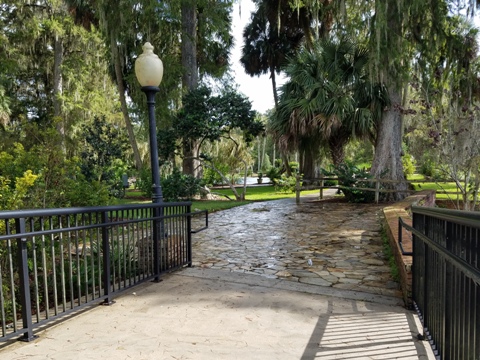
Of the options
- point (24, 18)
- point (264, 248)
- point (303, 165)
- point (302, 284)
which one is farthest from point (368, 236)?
point (24, 18)

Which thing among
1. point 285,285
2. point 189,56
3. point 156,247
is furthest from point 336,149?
point 156,247

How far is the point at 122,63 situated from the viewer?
53.0ft

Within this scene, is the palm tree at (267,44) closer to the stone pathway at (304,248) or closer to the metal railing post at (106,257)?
the stone pathway at (304,248)

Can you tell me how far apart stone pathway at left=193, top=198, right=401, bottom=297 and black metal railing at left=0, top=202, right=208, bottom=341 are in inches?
36.3

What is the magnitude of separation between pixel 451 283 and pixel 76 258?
303 cm

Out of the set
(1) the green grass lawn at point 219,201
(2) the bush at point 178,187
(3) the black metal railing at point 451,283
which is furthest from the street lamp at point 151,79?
(2) the bush at point 178,187

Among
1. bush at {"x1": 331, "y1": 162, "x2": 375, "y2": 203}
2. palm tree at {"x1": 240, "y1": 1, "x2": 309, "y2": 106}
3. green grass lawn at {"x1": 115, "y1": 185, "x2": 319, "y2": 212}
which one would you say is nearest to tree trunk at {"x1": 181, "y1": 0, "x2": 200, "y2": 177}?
green grass lawn at {"x1": 115, "y1": 185, "x2": 319, "y2": 212}

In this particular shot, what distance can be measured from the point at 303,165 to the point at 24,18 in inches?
635

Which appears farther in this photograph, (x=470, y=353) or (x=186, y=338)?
(x=186, y=338)

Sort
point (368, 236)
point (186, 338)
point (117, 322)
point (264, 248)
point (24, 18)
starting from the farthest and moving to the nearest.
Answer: point (24, 18), point (368, 236), point (264, 248), point (117, 322), point (186, 338)

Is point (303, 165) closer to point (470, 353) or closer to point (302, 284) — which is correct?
point (302, 284)

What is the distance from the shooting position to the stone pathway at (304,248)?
4.46 meters

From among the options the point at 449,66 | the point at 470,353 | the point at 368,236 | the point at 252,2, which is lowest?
the point at 368,236

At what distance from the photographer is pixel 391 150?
1226 centimetres
